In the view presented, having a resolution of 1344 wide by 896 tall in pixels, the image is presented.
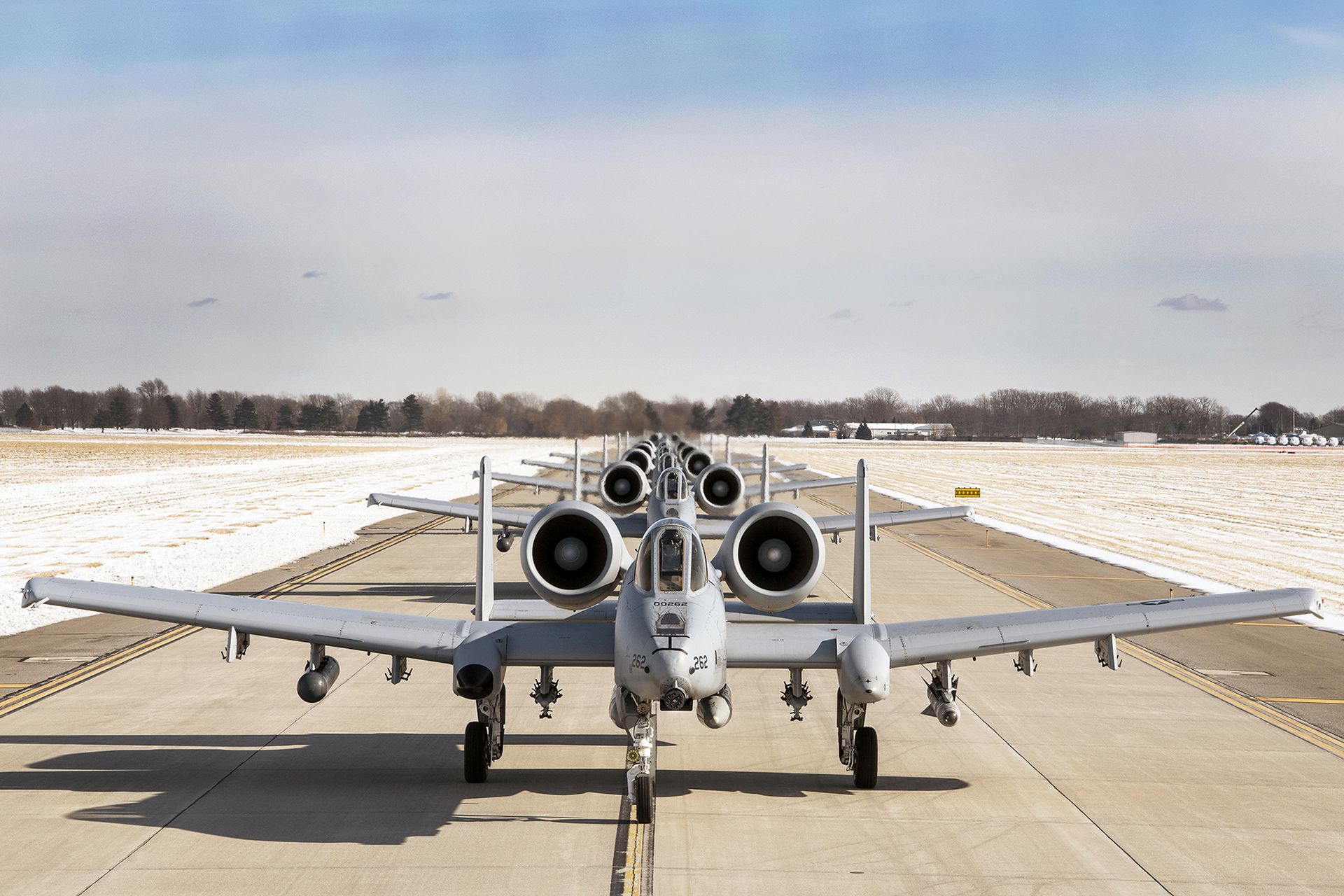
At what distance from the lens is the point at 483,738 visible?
12.3m

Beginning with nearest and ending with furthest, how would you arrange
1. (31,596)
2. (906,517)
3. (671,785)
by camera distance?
(31,596), (671,785), (906,517)

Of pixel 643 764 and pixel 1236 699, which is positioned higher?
pixel 643 764

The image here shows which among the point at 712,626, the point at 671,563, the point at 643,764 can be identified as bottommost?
the point at 643,764

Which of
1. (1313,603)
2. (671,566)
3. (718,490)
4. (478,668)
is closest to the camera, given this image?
(671,566)

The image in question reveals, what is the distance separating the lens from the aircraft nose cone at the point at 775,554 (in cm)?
1277

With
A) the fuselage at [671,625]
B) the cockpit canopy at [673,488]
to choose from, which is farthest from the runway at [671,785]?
the cockpit canopy at [673,488]

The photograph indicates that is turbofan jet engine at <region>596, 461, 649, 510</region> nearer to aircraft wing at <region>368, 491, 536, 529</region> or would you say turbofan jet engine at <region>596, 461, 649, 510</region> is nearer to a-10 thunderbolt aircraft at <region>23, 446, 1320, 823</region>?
aircraft wing at <region>368, 491, 536, 529</region>

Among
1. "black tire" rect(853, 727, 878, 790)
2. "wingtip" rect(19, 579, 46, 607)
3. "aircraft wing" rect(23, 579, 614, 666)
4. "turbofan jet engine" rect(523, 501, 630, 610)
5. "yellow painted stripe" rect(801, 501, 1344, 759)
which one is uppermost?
"turbofan jet engine" rect(523, 501, 630, 610)

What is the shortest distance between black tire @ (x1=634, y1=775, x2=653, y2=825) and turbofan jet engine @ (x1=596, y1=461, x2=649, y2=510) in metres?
21.3

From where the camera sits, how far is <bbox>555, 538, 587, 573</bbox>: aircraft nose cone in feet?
41.4

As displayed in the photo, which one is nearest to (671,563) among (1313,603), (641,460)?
(1313,603)

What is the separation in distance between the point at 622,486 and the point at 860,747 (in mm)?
20496

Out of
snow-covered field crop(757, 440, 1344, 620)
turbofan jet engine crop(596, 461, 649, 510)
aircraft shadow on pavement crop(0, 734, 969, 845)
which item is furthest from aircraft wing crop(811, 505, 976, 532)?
aircraft shadow on pavement crop(0, 734, 969, 845)

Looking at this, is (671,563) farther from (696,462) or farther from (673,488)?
(696,462)
